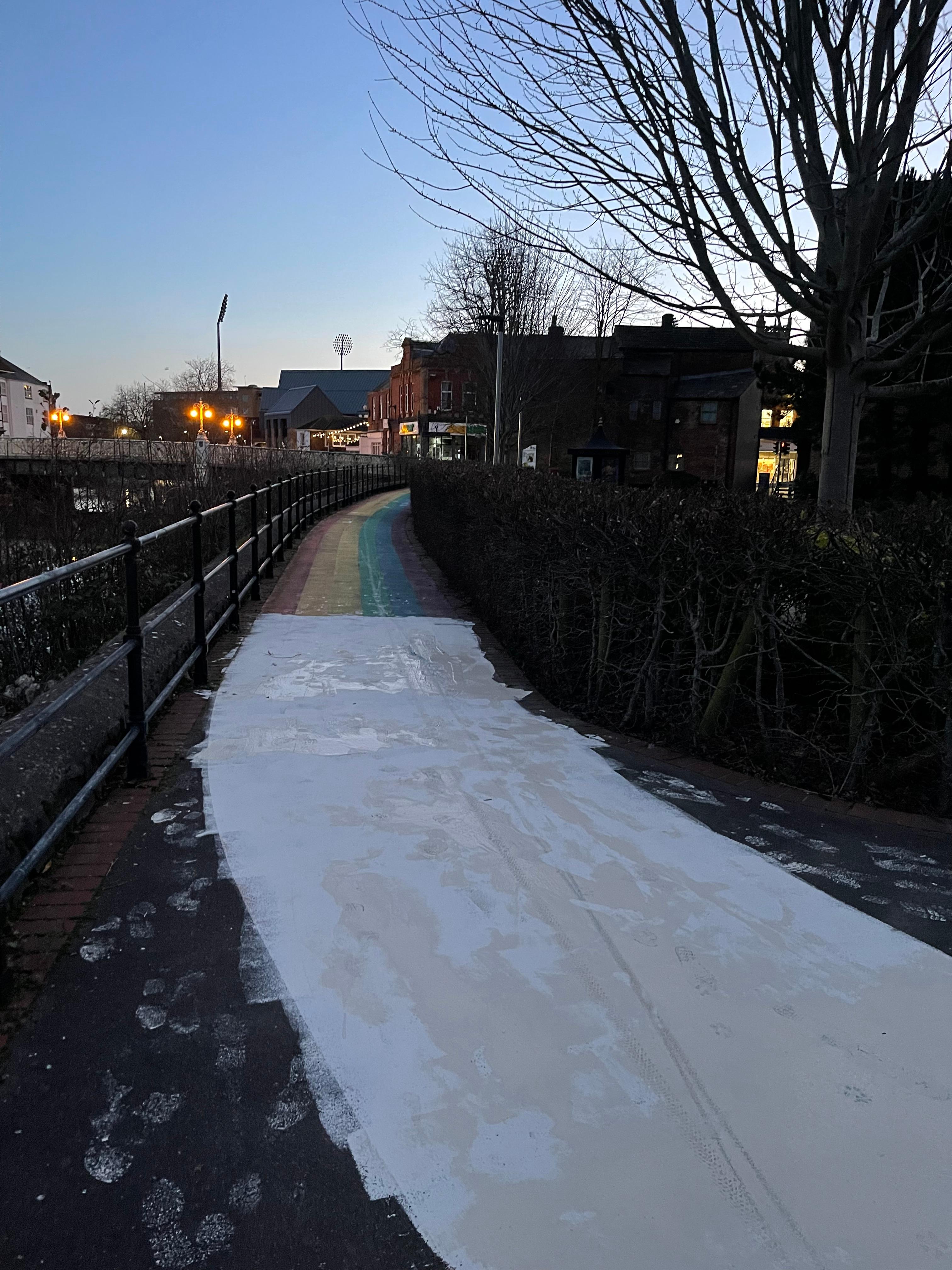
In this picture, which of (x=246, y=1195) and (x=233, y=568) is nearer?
(x=246, y=1195)

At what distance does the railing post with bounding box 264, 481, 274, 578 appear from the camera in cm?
1246

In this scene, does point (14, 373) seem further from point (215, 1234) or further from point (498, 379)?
point (215, 1234)

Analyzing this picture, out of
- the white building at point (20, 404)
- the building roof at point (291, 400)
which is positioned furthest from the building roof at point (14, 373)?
the building roof at point (291, 400)

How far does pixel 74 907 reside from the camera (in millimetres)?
3480

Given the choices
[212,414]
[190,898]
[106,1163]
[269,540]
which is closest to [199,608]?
[190,898]

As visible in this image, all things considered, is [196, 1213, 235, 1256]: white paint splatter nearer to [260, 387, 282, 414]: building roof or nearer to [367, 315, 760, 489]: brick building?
[367, 315, 760, 489]: brick building

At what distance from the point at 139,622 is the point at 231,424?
73.8 meters

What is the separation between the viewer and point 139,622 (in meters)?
4.58

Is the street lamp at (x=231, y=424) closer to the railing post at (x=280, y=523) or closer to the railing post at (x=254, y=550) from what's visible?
the railing post at (x=280, y=523)

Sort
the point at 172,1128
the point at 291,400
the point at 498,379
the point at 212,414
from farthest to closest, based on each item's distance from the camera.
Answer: the point at 291,400, the point at 212,414, the point at 498,379, the point at 172,1128

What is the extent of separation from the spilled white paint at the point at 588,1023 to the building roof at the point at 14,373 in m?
99.0

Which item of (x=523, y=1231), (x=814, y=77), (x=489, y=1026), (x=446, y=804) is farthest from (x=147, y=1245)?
(x=814, y=77)

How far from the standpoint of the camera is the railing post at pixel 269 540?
40.9ft

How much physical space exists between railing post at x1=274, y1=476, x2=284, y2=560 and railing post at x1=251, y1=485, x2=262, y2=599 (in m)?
3.17
